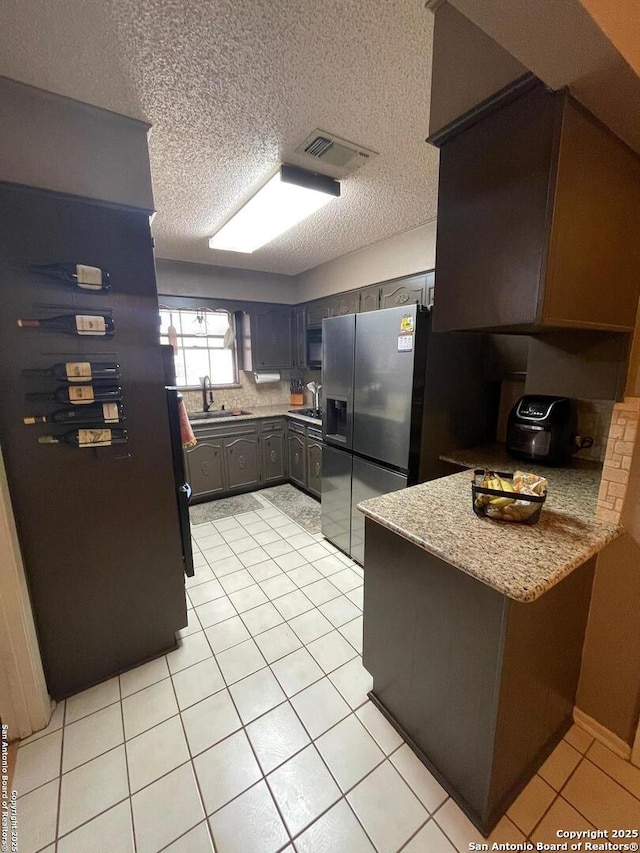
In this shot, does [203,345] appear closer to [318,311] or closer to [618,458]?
[318,311]

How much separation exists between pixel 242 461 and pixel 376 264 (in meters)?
2.48

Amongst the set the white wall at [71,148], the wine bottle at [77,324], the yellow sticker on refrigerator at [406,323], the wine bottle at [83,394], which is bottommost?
the wine bottle at [83,394]

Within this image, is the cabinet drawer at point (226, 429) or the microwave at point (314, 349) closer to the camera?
the cabinet drawer at point (226, 429)

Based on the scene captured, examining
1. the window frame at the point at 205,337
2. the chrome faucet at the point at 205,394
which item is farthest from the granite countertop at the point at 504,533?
the window frame at the point at 205,337

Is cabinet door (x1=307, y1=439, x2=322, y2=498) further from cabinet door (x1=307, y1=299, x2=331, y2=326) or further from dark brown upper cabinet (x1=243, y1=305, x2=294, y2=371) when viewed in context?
cabinet door (x1=307, y1=299, x2=331, y2=326)

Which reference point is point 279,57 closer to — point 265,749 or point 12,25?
point 12,25

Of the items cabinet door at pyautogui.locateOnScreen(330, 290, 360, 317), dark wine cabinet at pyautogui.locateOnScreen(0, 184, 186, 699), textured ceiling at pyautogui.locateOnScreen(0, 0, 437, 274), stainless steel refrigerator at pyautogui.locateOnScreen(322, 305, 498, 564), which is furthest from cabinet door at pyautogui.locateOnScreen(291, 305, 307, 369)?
dark wine cabinet at pyautogui.locateOnScreen(0, 184, 186, 699)

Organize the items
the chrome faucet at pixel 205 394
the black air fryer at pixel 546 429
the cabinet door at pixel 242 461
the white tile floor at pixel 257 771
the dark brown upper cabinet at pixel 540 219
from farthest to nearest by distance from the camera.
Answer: the chrome faucet at pixel 205 394 → the cabinet door at pixel 242 461 → the black air fryer at pixel 546 429 → the white tile floor at pixel 257 771 → the dark brown upper cabinet at pixel 540 219

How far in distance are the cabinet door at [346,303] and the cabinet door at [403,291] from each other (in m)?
0.36

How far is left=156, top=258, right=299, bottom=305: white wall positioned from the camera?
3.58m

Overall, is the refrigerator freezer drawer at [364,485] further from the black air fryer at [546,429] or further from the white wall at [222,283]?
the white wall at [222,283]

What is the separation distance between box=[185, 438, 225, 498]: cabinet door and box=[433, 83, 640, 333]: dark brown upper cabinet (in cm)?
298

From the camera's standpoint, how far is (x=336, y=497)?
276 centimetres

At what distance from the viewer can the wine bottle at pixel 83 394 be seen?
4.50ft
